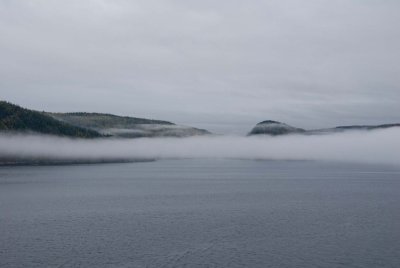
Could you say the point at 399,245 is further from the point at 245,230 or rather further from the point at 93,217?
the point at 93,217

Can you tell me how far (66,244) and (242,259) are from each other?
17.4m

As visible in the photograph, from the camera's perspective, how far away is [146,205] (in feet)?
254

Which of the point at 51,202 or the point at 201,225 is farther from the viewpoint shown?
the point at 51,202

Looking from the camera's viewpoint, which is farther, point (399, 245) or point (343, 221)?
point (343, 221)

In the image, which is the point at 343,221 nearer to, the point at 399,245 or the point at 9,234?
the point at 399,245

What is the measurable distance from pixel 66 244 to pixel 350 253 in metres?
27.0

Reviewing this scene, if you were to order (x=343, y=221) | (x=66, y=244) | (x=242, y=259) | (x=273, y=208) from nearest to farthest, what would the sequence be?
(x=242, y=259) → (x=66, y=244) → (x=343, y=221) → (x=273, y=208)

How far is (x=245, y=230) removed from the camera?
54.8 metres

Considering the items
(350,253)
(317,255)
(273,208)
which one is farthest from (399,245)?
(273,208)

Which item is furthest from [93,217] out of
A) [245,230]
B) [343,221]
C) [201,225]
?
[343,221]

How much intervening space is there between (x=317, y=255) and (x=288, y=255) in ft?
8.55

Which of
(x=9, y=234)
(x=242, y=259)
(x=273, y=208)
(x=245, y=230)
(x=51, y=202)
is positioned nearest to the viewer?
(x=242, y=259)

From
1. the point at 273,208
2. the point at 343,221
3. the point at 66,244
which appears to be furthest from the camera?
the point at 273,208

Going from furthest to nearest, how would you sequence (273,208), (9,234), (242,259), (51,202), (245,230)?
1. (51,202)
2. (273,208)
3. (245,230)
4. (9,234)
5. (242,259)
